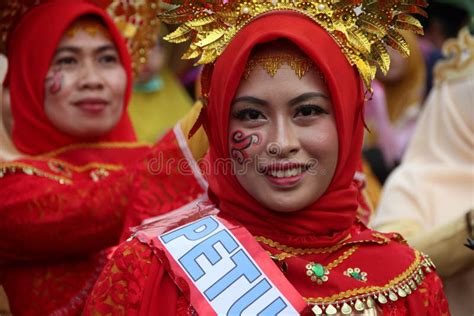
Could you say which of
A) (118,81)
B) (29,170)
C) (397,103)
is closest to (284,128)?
(29,170)

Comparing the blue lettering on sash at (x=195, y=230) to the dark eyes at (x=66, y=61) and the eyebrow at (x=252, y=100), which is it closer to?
the eyebrow at (x=252, y=100)

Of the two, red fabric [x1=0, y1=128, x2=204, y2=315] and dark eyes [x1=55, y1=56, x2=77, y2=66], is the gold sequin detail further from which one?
red fabric [x1=0, y1=128, x2=204, y2=315]

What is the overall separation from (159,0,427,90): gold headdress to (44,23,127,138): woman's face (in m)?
1.23

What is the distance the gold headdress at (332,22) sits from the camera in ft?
9.32

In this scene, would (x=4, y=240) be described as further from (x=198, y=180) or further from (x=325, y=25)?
(x=325, y=25)

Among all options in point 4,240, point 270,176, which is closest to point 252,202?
point 270,176

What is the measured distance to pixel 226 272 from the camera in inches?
107

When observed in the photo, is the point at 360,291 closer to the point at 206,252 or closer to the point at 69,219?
the point at 206,252

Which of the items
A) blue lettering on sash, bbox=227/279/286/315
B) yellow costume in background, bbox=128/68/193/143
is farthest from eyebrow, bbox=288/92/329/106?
yellow costume in background, bbox=128/68/193/143

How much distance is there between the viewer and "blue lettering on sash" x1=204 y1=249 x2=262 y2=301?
8.84ft

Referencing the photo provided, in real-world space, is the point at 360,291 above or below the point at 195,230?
below

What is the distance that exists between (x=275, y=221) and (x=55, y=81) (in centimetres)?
163

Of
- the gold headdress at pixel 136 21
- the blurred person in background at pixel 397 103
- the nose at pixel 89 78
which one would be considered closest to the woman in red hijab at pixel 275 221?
the nose at pixel 89 78

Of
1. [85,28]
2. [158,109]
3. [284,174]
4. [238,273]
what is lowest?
[158,109]
